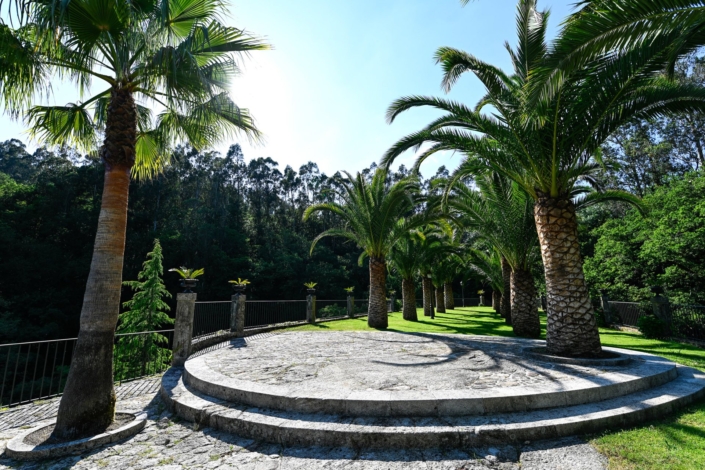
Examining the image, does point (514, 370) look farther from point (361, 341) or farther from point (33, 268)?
point (33, 268)

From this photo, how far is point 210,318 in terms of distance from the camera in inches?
412

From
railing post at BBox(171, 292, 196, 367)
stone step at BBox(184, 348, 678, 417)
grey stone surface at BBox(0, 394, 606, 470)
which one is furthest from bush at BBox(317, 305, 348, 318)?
grey stone surface at BBox(0, 394, 606, 470)

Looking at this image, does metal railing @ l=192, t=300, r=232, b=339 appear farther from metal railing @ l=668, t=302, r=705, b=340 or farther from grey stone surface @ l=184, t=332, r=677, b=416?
metal railing @ l=668, t=302, r=705, b=340

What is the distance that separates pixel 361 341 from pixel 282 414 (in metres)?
5.94

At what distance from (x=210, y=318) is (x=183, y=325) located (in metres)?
2.30

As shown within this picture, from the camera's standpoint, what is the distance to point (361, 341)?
1012 cm

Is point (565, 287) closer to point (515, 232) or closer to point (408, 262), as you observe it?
point (515, 232)

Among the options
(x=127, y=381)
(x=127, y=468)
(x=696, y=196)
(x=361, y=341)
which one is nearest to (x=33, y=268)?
(x=127, y=381)

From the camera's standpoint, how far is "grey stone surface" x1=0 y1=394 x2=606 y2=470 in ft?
11.0

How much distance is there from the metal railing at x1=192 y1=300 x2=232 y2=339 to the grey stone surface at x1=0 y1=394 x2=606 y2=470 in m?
5.48

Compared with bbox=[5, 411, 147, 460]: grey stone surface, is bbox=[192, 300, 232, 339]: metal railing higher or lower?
higher

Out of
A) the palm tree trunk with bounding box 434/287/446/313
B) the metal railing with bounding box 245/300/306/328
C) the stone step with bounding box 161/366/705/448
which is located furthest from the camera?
the palm tree trunk with bounding box 434/287/446/313

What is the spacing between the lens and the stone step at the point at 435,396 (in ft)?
13.7

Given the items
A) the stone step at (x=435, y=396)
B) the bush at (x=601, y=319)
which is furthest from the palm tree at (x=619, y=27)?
the bush at (x=601, y=319)
